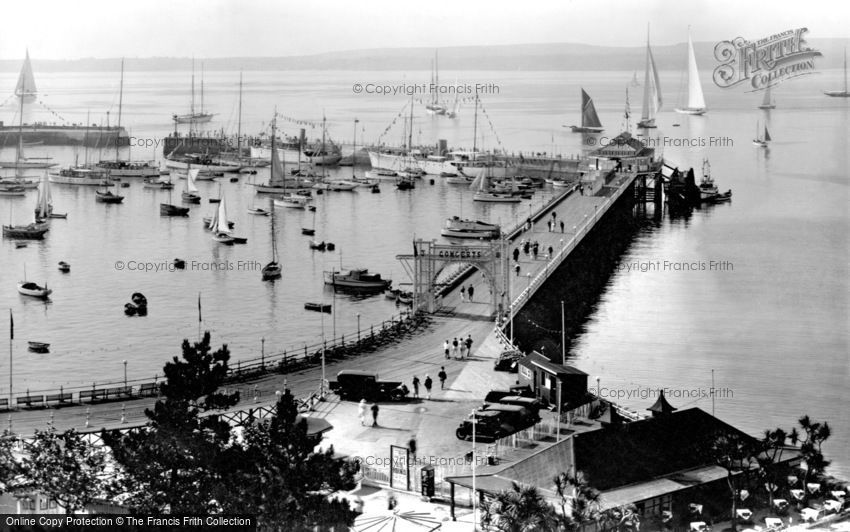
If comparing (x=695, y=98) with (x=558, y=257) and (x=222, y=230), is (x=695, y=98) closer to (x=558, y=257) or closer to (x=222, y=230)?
(x=222, y=230)

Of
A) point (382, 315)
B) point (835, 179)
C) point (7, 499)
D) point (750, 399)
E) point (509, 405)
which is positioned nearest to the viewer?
point (7, 499)

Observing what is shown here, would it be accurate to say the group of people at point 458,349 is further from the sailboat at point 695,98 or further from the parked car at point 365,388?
the sailboat at point 695,98

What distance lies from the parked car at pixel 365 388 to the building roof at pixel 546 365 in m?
3.32

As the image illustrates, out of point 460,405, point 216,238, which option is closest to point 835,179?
point 216,238

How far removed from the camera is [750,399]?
4234 cm

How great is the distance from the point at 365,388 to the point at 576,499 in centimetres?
1169

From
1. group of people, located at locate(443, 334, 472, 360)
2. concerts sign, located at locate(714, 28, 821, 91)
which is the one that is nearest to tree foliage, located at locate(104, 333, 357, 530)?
group of people, located at locate(443, 334, 472, 360)

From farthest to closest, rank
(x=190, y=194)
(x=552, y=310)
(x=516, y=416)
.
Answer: (x=190, y=194) → (x=552, y=310) → (x=516, y=416)

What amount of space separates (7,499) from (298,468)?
6.04 m

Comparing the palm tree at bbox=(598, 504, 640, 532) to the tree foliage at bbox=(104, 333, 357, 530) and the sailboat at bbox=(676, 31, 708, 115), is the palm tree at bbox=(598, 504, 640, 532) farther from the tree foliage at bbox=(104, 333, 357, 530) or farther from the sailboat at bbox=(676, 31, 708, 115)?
the sailboat at bbox=(676, 31, 708, 115)

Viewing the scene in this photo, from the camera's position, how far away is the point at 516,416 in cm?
3109

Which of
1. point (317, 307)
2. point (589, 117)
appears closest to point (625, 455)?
point (317, 307)

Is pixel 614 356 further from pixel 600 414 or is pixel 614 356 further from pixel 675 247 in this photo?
pixel 675 247

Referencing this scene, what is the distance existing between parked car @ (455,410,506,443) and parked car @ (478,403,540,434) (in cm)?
14
